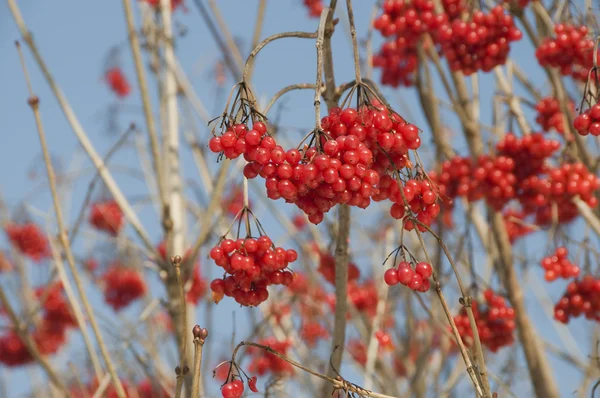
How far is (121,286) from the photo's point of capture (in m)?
4.50

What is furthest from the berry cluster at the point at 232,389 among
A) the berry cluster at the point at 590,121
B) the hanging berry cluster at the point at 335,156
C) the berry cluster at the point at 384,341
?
the berry cluster at the point at 384,341

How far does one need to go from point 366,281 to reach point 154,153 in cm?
228

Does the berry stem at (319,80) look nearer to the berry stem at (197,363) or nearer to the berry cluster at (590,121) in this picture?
the berry stem at (197,363)

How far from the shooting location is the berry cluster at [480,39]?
256cm

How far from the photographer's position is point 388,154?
4.92 ft

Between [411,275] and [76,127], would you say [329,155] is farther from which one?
[76,127]

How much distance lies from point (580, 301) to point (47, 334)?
3612 mm

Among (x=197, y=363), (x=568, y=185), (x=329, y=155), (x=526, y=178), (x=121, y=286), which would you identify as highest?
(x=121, y=286)

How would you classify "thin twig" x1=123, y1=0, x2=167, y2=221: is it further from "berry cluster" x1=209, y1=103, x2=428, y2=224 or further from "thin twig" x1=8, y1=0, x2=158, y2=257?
"berry cluster" x1=209, y1=103, x2=428, y2=224

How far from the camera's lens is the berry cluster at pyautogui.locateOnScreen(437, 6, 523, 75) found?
2561 millimetres

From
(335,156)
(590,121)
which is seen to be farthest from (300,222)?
(335,156)

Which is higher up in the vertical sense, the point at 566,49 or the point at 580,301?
the point at 566,49

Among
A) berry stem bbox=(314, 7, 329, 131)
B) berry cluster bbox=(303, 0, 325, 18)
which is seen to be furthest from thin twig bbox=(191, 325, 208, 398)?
berry cluster bbox=(303, 0, 325, 18)

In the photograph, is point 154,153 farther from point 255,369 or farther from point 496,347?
point 255,369
